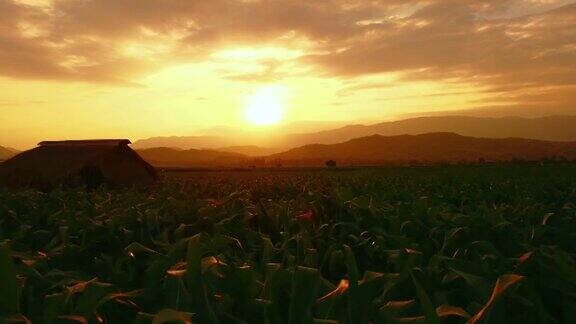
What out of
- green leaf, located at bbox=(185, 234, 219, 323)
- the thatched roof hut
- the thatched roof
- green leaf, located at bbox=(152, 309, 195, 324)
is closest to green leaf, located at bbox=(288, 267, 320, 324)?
green leaf, located at bbox=(185, 234, 219, 323)

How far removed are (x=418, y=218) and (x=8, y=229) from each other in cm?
411

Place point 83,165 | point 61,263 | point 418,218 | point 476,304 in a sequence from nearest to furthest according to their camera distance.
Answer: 1. point 476,304
2. point 61,263
3. point 418,218
4. point 83,165

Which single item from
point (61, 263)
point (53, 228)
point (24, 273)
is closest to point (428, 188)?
point (53, 228)

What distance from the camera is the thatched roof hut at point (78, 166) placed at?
16109 mm

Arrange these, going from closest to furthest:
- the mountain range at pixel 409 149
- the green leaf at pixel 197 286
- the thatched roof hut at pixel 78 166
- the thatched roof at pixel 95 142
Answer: the green leaf at pixel 197 286 → the thatched roof hut at pixel 78 166 → the thatched roof at pixel 95 142 → the mountain range at pixel 409 149

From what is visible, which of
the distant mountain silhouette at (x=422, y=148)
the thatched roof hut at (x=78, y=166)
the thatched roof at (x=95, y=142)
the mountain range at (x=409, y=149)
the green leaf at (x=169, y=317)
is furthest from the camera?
the distant mountain silhouette at (x=422, y=148)

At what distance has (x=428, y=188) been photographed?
440 inches

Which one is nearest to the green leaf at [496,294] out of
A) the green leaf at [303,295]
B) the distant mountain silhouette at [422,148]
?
the green leaf at [303,295]

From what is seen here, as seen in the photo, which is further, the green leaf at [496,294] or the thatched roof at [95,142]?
the thatched roof at [95,142]

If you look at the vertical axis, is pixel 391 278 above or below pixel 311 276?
below

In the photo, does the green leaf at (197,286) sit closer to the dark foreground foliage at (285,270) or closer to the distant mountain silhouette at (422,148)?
the dark foreground foliage at (285,270)

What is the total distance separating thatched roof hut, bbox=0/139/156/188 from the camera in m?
16.1

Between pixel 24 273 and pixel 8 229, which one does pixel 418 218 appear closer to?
pixel 24 273

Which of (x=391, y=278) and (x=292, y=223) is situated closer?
(x=391, y=278)
